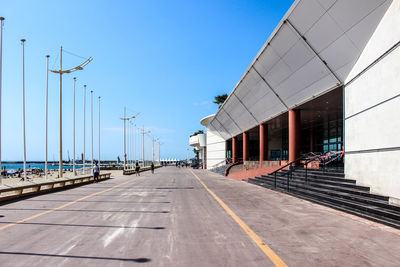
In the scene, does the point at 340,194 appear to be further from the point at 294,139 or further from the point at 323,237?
the point at 294,139

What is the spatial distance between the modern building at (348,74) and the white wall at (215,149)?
33.3 m

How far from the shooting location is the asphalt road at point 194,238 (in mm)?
4863

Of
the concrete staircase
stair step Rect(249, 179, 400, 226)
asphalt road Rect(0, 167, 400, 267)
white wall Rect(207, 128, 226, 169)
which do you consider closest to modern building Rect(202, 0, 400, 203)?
the concrete staircase

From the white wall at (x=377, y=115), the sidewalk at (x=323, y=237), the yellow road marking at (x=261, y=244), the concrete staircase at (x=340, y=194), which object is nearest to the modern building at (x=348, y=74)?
the white wall at (x=377, y=115)

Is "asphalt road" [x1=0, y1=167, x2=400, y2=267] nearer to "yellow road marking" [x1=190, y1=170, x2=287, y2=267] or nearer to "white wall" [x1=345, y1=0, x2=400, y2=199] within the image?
"yellow road marking" [x1=190, y1=170, x2=287, y2=267]

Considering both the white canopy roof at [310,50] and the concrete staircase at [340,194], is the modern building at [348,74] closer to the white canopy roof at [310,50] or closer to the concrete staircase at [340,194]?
the white canopy roof at [310,50]

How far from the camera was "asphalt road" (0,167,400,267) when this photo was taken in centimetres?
486

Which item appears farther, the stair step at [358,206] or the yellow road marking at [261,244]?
the stair step at [358,206]

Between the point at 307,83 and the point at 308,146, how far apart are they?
2441 centimetres

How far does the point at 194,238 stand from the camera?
20.4ft

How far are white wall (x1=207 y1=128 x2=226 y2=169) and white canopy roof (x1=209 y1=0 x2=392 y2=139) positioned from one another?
31.8m

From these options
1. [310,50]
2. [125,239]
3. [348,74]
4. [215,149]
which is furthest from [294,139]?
[215,149]

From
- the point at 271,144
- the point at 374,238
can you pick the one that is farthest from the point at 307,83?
the point at 271,144

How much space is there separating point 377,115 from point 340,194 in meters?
2.98
